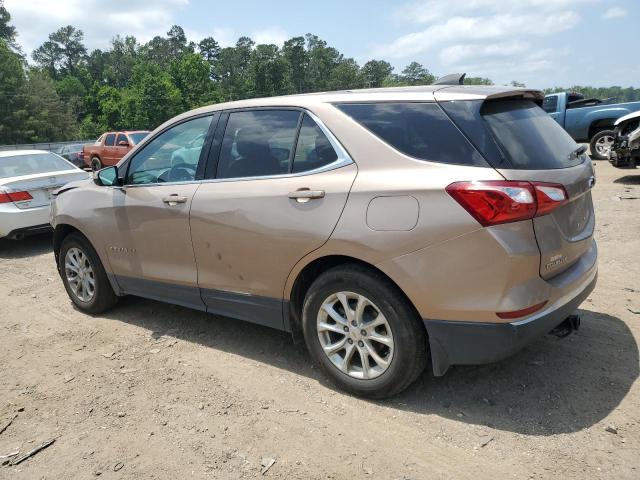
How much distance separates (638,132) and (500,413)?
8782 mm

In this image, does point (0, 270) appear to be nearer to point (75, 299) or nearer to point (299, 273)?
point (75, 299)

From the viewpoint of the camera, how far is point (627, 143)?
989 cm

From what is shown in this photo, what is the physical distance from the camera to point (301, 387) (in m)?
3.39

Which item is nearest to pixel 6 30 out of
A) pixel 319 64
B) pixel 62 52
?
pixel 62 52

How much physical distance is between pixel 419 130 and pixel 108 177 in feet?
9.30

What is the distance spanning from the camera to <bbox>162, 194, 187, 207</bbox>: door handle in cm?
382

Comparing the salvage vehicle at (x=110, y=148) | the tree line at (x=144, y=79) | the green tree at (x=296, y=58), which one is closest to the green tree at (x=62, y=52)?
the tree line at (x=144, y=79)

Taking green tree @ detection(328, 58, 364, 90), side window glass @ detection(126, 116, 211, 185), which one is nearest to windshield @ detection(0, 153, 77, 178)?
side window glass @ detection(126, 116, 211, 185)

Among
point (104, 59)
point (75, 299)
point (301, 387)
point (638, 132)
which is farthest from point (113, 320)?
point (104, 59)

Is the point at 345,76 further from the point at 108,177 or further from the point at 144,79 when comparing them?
the point at 108,177

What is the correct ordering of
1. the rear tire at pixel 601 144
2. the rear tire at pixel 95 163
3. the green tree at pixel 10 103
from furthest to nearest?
the green tree at pixel 10 103 → the rear tire at pixel 95 163 → the rear tire at pixel 601 144

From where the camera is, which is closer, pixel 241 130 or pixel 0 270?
pixel 241 130

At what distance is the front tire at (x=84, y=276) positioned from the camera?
15.5ft

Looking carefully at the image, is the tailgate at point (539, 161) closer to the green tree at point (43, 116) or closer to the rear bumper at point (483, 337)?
the rear bumper at point (483, 337)
